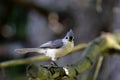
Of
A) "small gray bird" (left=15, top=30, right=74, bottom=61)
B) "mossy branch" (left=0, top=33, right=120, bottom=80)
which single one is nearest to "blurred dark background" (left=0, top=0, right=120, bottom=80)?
"mossy branch" (left=0, top=33, right=120, bottom=80)

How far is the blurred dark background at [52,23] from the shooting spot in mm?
3059

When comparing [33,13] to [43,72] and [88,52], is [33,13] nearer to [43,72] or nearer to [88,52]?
[88,52]

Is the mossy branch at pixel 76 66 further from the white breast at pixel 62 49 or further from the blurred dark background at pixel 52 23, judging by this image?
the blurred dark background at pixel 52 23

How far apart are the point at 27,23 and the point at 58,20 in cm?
52

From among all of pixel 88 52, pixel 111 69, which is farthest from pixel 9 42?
pixel 88 52

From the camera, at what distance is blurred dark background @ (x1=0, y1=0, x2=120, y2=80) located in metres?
3.06

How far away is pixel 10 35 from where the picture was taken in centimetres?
427

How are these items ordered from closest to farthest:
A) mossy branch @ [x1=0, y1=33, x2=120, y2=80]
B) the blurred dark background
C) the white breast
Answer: mossy branch @ [x1=0, y1=33, x2=120, y2=80], the white breast, the blurred dark background

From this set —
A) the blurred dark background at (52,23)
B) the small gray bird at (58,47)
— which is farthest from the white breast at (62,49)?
the blurred dark background at (52,23)

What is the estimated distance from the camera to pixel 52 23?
4.00 metres

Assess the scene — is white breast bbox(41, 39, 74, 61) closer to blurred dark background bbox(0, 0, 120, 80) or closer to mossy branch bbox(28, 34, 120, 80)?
mossy branch bbox(28, 34, 120, 80)

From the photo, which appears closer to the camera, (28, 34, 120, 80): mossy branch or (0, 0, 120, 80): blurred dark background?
(28, 34, 120, 80): mossy branch

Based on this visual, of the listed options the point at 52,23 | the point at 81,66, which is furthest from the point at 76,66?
the point at 52,23

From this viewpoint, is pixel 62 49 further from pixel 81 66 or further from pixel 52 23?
pixel 52 23
